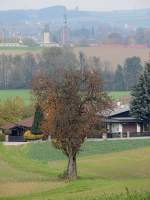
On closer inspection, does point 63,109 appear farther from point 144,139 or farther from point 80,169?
point 144,139

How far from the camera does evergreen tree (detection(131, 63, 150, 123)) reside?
238ft

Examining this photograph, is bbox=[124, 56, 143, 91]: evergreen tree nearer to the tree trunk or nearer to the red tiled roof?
the red tiled roof

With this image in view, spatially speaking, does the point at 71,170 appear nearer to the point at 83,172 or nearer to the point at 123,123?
the point at 83,172

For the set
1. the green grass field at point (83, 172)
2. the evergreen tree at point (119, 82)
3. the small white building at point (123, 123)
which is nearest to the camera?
the green grass field at point (83, 172)

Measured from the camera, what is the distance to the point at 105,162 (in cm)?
4791

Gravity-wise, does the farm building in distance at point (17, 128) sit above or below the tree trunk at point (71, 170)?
above

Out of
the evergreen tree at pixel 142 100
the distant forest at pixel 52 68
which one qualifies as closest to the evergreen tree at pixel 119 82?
the distant forest at pixel 52 68

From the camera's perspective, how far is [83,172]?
42.6 m

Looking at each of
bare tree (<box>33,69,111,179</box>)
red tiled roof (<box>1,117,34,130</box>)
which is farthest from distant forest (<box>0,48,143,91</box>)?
bare tree (<box>33,69,111,179</box>)

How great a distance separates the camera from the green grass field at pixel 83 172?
1187 inches

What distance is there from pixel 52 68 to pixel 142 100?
277 feet

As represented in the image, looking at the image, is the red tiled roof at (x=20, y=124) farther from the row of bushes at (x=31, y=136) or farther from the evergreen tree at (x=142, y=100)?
the evergreen tree at (x=142, y=100)

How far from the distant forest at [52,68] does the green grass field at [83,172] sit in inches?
3328

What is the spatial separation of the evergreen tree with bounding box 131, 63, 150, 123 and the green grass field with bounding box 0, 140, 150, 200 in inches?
349
